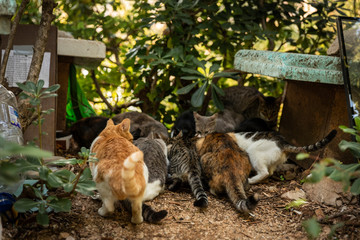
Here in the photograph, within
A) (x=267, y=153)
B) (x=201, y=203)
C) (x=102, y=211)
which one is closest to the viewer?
(x=102, y=211)

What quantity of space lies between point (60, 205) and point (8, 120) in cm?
120

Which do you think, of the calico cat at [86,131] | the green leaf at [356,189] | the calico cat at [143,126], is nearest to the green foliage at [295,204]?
the green leaf at [356,189]

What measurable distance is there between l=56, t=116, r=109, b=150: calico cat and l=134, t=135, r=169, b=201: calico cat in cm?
91

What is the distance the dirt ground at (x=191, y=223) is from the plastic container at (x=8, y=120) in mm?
801

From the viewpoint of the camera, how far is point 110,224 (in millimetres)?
2842

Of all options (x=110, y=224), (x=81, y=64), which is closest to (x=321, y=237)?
(x=110, y=224)

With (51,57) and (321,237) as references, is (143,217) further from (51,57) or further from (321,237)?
(51,57)

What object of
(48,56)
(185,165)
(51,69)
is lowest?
(185,165)

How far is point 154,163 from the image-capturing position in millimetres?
3572

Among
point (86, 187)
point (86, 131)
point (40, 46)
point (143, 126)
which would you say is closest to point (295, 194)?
point (143, 126)

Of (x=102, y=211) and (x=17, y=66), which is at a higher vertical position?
(x=17, y=66)

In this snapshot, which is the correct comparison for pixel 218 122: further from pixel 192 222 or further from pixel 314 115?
pixel 192 222

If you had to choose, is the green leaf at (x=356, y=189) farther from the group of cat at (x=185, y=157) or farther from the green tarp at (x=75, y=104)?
the green tarp at (x=75, y=104)

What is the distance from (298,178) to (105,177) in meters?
2.41
